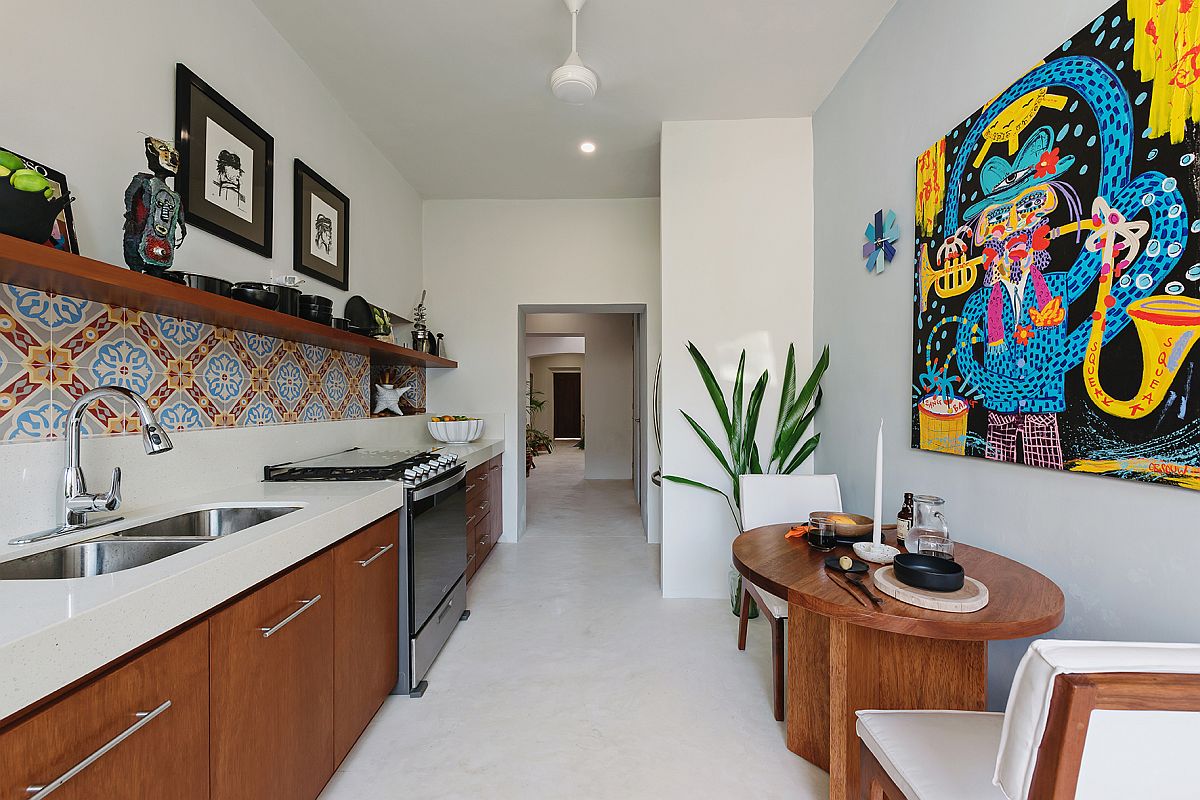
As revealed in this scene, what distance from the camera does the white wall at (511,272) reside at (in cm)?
466

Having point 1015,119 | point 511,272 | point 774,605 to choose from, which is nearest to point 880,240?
point 1015,119

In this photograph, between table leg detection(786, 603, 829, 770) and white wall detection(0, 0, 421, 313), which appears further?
table leg detection(786, 603, 829, 770)

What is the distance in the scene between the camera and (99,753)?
0.88m

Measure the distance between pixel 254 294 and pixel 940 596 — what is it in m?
2.35

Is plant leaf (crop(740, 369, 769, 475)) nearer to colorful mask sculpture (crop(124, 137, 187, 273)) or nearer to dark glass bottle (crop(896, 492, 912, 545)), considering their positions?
dark glass bottle (crop(896, 492, 912, 545))

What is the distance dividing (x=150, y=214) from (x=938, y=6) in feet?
9.43

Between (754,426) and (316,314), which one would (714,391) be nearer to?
(754,426)

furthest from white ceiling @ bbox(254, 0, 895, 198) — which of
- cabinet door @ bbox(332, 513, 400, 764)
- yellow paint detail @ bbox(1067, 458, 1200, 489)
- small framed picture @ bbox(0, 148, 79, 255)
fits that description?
cabinet door @ bbox(332, 513, 400, 764)

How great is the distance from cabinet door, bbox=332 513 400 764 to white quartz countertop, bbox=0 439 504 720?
189 mm

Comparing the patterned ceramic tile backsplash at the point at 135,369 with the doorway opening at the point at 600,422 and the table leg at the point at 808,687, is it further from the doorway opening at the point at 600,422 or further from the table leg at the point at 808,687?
the doorway opening at the point at 600,422

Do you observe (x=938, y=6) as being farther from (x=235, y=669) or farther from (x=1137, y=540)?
(x=235, y=669)

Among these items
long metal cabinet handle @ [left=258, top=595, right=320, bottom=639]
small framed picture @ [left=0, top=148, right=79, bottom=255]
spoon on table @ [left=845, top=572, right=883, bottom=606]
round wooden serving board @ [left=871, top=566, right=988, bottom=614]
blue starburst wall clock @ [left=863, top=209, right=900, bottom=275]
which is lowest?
long metal cabinet handle @ [left=258, top=595, right=320, bottom=639]

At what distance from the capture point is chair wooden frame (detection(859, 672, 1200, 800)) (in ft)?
2.34

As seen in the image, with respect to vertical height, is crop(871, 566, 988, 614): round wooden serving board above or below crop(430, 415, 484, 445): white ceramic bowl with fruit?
below
